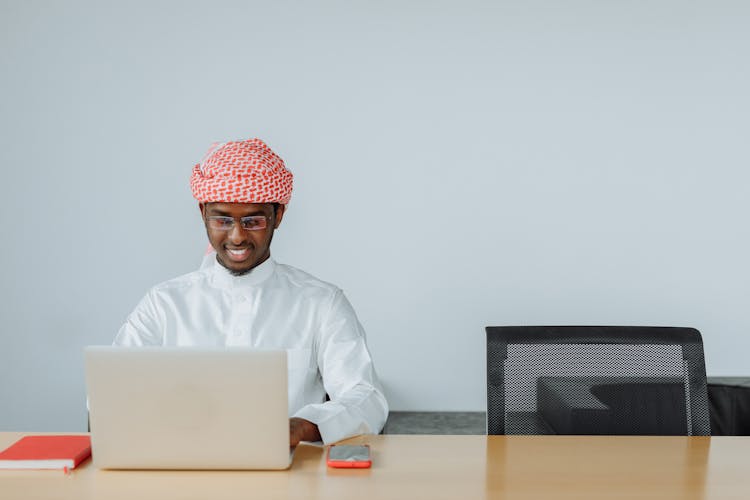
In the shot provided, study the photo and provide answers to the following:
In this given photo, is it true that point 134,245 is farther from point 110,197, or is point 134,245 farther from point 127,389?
point 127,389

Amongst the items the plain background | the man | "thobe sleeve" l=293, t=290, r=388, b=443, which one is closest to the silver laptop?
"thobe sleeve" l=293, t=290, r=388, b=443

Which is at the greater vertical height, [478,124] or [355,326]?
[478,124]

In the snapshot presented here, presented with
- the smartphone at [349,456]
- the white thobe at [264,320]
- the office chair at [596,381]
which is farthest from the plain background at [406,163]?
the smartphone at [349,456]

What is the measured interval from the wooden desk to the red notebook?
2cm

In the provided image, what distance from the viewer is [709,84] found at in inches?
174

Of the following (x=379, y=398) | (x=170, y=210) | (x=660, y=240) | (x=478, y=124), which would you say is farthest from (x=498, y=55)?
(x=379, y=398)

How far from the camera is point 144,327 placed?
2.53 m

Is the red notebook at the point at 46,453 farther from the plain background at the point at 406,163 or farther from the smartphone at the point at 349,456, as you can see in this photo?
the plain background at the point at 406,163

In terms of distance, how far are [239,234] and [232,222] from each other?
0.13 feet

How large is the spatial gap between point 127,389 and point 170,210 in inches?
111

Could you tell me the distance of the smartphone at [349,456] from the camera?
→ 1799 millimetres

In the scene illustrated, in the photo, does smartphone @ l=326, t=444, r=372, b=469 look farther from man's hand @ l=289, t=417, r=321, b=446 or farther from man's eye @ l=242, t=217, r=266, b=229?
man's eye @ l=242, t=217, r=266, b=229

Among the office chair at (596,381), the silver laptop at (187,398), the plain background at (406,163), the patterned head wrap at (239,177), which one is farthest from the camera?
the plain background at (406,163)

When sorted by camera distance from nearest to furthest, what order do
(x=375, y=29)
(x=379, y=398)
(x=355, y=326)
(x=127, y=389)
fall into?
(x=127, y=389) < (x=379, y=398) < (x=355, y=326) < (x=375, y=29)
